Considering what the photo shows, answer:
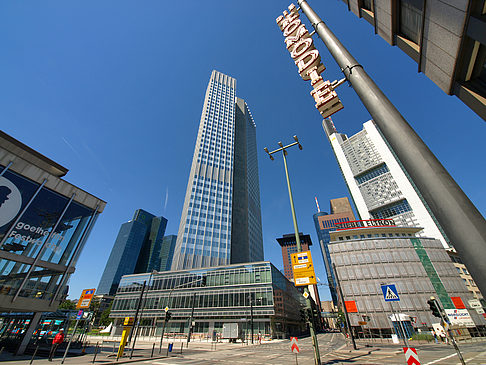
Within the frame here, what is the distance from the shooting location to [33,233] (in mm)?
19922

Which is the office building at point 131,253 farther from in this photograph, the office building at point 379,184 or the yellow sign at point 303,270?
the yellow sign at point 303,270

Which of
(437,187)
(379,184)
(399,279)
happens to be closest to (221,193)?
(399,279)

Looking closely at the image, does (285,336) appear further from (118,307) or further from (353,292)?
(118,307)

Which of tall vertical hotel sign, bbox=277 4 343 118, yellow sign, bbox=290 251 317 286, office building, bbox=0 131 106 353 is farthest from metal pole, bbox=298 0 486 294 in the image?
office building, bbox=0 131 106 353

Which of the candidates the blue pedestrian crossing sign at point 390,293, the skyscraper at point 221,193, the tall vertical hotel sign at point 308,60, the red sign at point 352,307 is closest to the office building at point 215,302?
the skyscraper at point 221,193

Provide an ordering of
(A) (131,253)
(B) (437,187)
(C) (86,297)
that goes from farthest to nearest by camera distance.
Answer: (A) (131,253)
(C) (86,297)
(B) (437,187)

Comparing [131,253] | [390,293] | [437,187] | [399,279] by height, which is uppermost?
[131,253]

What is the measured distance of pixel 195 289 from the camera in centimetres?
5181

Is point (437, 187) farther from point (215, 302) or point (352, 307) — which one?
point (352, 307)

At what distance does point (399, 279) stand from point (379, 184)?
68719mm

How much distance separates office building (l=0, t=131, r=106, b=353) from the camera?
58.9 feet

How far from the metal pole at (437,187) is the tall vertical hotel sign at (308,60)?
360cm

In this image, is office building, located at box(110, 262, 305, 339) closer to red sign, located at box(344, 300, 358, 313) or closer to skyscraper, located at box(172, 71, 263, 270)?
skyscraper, located at box(172, 71, 263, 270)

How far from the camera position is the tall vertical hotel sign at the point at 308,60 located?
806cm
